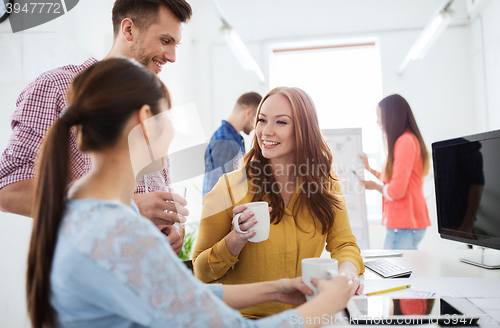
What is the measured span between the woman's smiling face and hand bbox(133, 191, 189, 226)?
0.51 m

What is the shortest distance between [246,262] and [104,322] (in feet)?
2.44

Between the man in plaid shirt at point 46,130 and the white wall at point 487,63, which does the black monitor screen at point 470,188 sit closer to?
the man in plaid shirt at point 46,130

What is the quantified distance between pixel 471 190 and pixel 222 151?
1694 mm

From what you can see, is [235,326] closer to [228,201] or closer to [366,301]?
[366,301]

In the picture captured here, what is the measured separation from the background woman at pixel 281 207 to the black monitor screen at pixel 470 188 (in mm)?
479

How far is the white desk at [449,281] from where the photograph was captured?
0.94 m

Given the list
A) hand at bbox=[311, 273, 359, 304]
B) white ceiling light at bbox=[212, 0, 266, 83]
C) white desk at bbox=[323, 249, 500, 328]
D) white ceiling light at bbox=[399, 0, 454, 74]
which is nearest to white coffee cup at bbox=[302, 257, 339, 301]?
hand at bbox=[311, 273, 359, 304]

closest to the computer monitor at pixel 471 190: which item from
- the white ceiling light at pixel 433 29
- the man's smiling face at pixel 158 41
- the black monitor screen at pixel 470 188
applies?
the black monitor screen at pixel 470 188

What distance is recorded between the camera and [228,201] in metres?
1.33

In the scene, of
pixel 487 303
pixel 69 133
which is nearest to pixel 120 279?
pixel 69 133

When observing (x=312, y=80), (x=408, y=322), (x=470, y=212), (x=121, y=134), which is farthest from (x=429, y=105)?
(x=121, y=134)

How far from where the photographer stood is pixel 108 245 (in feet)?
1.77

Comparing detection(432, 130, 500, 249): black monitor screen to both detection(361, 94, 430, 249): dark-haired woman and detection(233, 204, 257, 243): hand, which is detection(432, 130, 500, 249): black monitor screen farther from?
detection(361, 94, 430, 249): dark-haired woman

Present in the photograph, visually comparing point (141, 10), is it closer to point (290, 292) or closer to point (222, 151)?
point (290, 292)
